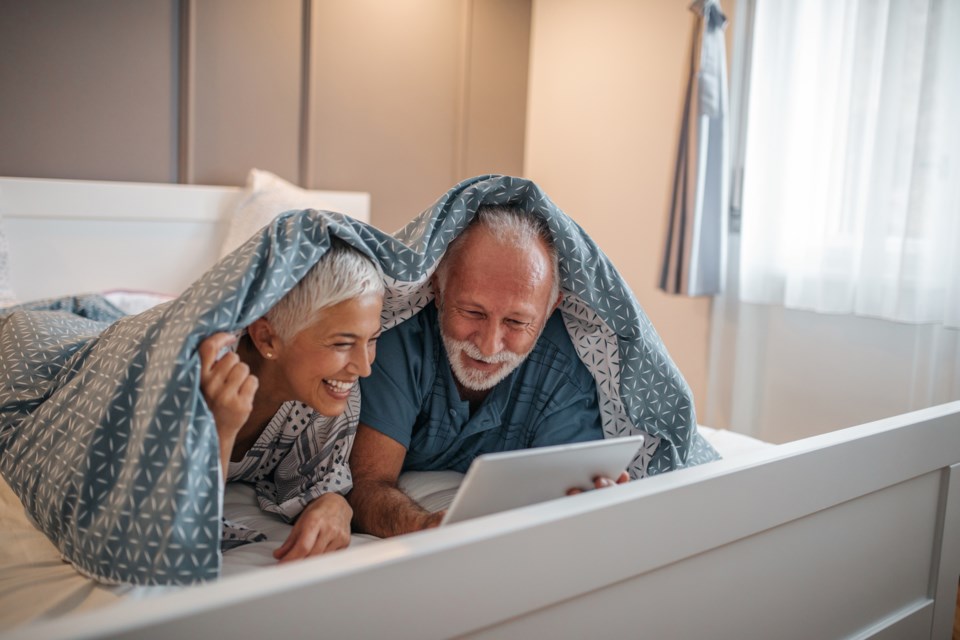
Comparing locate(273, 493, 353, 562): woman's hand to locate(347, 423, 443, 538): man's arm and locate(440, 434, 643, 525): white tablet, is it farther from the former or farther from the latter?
locate(440, 434, 643, 525): white tablet

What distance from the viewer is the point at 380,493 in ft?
4.43

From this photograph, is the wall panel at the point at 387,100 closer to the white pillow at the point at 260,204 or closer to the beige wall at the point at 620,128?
the white pillow at the point at 260,204

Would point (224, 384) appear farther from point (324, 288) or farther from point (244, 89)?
point (244, 89)

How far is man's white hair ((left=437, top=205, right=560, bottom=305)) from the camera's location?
4.61ft

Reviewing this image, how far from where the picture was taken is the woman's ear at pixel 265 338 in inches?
46.7

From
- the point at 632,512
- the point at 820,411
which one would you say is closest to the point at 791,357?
the point at 820,411

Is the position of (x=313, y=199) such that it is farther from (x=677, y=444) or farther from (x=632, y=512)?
(x=632, y=512)

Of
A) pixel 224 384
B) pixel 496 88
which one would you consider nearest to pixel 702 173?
pixel 496 88

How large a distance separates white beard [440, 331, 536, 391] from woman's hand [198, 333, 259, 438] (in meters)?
0.50

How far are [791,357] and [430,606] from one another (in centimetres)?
250

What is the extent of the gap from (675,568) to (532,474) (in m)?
0.24

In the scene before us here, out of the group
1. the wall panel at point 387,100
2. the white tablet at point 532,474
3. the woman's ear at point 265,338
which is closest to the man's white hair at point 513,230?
the woman's ear at point 265,338

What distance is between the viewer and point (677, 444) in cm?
142

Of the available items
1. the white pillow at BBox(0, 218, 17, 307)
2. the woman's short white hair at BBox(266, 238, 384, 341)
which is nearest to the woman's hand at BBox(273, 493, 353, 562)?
the woman's short white hair at BBox(266, 238, 384, 341)
